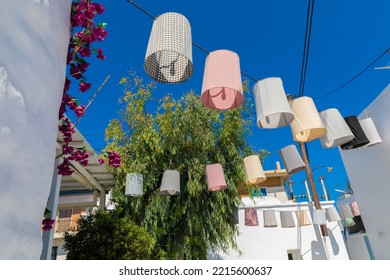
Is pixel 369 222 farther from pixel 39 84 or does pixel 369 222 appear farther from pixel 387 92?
pixel 39 84

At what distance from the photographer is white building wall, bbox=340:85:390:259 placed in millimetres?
5320

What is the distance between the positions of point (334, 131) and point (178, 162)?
4.44 metres

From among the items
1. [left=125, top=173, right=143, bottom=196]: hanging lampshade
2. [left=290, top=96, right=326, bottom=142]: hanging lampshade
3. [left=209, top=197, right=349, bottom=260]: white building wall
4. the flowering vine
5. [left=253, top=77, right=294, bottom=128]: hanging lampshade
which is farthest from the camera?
[left=209, top=197, right=349, bottom=260]: white building wall

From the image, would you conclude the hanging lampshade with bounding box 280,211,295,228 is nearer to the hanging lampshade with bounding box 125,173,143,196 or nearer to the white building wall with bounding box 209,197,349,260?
the white building wall with bounding box 209,197,349,260

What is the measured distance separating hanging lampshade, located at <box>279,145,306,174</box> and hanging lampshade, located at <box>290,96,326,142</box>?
2.00m

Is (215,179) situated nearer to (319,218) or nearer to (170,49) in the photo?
(170,49)

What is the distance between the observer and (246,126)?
309 inches

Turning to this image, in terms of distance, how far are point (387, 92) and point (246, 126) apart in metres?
3.59

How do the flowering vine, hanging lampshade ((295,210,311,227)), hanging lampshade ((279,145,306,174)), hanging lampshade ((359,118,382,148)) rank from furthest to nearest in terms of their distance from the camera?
hanging lampshade ((295,210,311,227)) < hanging lampshade ((279,145,306,174)) < hanging lampshade ((359,118,382,148)) < the flowering vine

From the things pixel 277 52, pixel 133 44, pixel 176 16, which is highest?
pixel 277 52

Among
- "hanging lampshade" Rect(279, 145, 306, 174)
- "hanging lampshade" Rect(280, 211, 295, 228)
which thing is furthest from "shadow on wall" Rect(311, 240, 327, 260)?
"hanging lampshade" Rect(279, 145, 306, 174)

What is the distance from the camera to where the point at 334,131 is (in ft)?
11.2

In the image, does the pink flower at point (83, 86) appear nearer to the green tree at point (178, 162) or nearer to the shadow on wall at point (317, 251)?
the green tree at point (178, 162)
